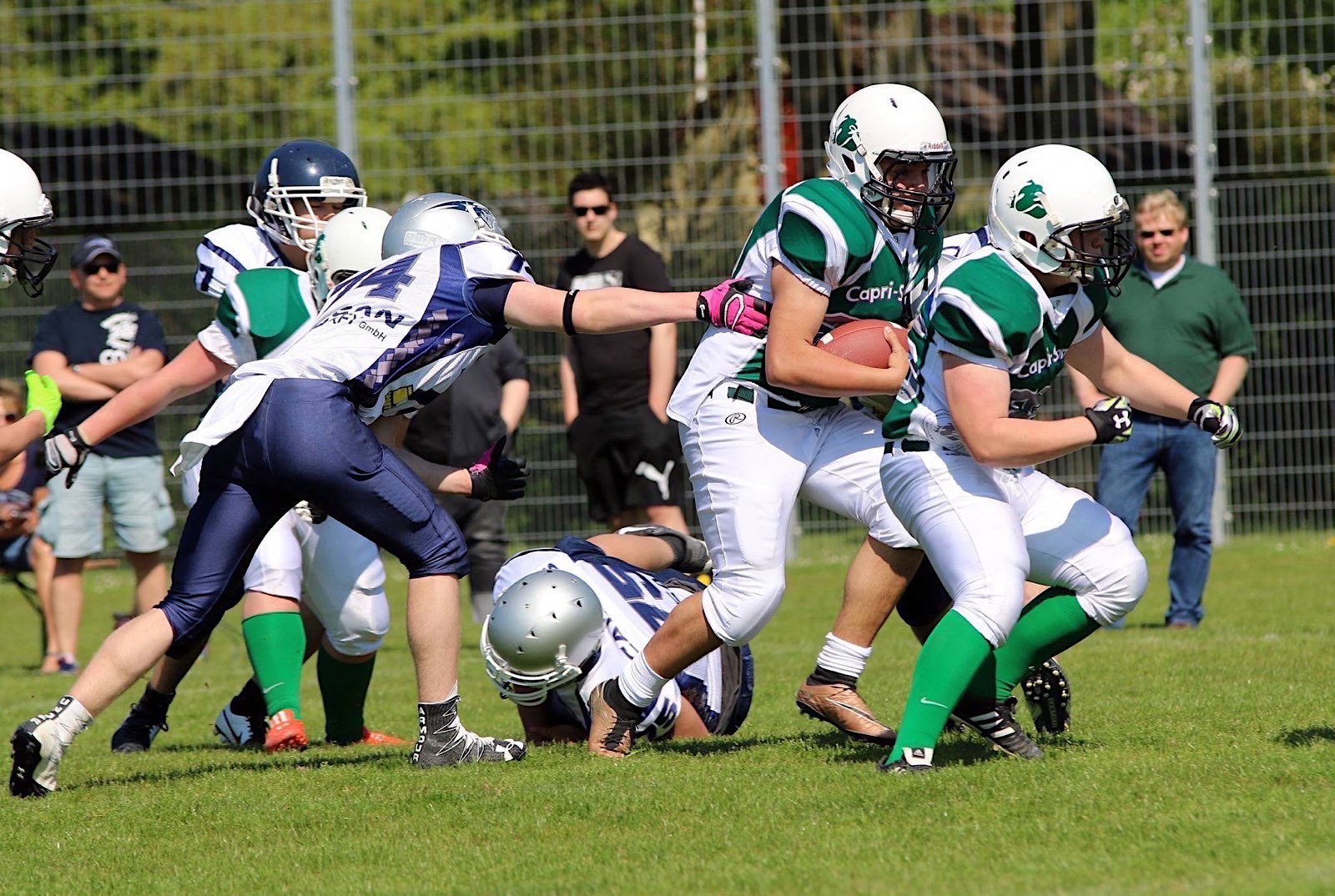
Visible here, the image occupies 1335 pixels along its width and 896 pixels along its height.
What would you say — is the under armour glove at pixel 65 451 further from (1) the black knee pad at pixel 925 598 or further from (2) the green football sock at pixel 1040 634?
(2) the green football sock at pixel 1040 634

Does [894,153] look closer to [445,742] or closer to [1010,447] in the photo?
[1010,447]

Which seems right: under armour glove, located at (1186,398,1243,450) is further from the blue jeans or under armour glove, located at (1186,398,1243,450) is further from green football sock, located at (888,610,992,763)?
the blue jeans

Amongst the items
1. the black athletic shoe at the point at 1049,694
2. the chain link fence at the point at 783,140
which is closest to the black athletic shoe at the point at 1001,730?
the black athletic shoe at the point at 1049,694

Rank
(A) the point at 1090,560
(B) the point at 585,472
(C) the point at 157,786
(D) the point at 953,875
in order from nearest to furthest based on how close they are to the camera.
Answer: (D) the point at 953,875
(A) the point at 1090,560
(C) the point at 157,786
(B) the point at 585,472

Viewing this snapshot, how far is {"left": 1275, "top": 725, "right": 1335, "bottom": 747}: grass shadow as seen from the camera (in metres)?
4.71

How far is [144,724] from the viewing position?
6160 mm

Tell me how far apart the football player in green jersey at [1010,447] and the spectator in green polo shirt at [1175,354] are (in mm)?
4044

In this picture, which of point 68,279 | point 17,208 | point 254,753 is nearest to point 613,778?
point 254,753

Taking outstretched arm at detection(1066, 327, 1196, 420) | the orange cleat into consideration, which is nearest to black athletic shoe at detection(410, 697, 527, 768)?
the orange cleat

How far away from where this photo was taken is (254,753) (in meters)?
5.93

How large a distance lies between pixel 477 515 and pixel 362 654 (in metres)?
3.92

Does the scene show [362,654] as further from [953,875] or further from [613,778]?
[953,875]

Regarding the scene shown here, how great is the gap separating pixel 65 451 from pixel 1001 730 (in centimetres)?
296

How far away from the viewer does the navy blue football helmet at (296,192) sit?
19.8 feet
